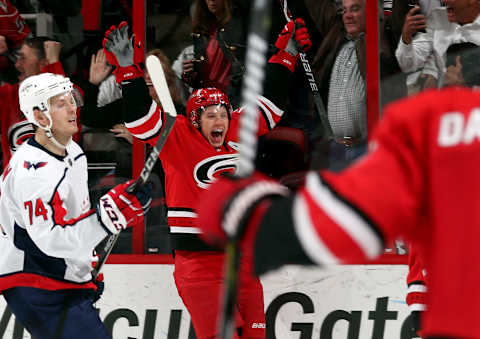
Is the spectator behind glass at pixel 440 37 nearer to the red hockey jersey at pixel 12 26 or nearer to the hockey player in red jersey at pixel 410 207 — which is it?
the red hockey jersey at pixel 12 26

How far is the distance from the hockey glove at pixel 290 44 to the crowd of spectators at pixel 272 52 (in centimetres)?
38

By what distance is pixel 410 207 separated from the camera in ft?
3.84

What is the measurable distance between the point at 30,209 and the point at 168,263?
4.24ft

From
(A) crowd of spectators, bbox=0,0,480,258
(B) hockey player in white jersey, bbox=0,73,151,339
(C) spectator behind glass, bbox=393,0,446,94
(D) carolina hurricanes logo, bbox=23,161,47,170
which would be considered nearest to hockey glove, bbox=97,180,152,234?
(B) hockey player in white jersey, bbox=0,73,151,339

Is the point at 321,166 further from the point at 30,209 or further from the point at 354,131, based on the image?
the point at 30,209

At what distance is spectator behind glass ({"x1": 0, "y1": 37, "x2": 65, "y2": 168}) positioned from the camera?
13.1ft

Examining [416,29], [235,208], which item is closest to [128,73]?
[416,29]

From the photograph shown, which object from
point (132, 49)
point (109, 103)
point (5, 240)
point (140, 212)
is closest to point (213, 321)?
point (140, 212)

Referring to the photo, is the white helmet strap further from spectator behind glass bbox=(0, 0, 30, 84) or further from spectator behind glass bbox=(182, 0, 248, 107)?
spectator behind glass bbox=(0, 0, 30, 84)

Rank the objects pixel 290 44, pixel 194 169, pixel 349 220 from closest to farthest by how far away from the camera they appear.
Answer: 1. pixel 349 220
2. pixel 194 169
3. pixel 290 44

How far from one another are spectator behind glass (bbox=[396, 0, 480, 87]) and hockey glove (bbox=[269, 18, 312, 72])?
56 centimetres

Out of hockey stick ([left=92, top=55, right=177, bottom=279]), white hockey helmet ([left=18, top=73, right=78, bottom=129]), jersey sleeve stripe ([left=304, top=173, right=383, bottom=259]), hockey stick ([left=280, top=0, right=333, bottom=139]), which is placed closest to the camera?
jersey sleeve stripe ([left=304, top=173, right=383, bottom=259])

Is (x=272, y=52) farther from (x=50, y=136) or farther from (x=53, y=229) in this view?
(x=53, y=229)

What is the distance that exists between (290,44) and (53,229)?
1529mm
